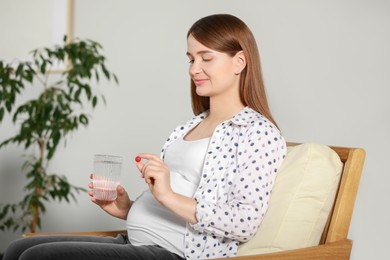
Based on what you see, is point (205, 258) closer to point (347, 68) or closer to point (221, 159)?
point (221, 159)

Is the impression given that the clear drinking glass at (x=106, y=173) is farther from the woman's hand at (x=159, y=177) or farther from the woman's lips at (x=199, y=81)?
the woman's lips at (x=199, y=81)

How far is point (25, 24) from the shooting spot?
4.39 m

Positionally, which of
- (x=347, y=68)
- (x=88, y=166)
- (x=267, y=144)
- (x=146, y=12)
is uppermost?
(x=146, y=12)

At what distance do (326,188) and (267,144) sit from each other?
0.72 feet

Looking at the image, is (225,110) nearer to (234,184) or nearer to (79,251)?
(234,184)

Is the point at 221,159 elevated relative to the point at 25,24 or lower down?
lower down

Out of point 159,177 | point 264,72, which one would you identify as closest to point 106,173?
point 159,177

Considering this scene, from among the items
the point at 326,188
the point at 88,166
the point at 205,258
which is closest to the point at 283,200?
the point at 326,188

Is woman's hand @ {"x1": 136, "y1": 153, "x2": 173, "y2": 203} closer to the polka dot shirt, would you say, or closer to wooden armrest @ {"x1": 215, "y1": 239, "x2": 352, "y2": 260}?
the polka dot shirt

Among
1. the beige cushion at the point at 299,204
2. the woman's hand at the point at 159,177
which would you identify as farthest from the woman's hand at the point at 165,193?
the beige cushion at the point at 299,204

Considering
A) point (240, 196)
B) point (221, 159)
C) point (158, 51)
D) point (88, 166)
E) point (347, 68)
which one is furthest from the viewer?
point (88, 166)

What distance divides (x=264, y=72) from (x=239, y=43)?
1129mm

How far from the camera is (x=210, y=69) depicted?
6.50ft

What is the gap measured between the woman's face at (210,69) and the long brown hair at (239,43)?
0.06ft
